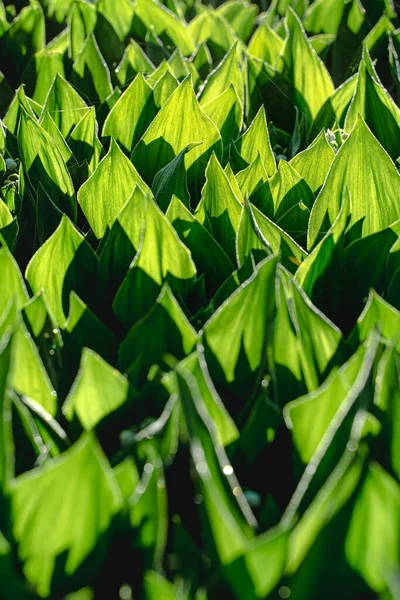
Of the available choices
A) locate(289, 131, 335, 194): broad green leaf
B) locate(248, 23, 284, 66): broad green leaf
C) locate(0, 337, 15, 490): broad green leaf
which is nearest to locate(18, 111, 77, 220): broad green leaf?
locate(289, 131, 335, 194): broad green leaf

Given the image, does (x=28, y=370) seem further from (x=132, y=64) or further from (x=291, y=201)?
(x=132, y=64)

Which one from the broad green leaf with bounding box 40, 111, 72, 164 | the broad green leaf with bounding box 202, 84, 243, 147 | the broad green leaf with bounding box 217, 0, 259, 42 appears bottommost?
the broad green leaf with bounding box 202, 84, 243, 147

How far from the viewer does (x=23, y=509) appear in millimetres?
1175

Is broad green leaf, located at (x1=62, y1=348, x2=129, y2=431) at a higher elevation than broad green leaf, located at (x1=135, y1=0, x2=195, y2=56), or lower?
lower

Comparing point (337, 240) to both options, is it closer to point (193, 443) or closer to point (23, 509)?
point (193, 443)

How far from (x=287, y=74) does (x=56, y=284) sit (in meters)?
1.31

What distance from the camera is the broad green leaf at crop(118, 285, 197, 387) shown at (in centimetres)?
151

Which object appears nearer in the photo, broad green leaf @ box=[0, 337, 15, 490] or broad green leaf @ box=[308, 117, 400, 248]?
broad green leaf @ box=[0, 337, 15, 490]

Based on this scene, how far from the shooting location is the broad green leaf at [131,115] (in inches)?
88.1

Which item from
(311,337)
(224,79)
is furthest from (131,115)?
(311,337)

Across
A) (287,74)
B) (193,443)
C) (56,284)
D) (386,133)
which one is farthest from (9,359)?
(287,74)

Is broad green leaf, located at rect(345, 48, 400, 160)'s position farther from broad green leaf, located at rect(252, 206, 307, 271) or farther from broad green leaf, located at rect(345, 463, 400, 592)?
broad green leaf, located at rect(345, 463, 400, 592)

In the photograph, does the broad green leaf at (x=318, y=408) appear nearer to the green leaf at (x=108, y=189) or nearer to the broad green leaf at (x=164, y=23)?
the green leaf at (x=108, y=189)

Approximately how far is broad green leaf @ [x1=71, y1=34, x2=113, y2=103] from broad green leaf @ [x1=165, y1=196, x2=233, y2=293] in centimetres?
102
